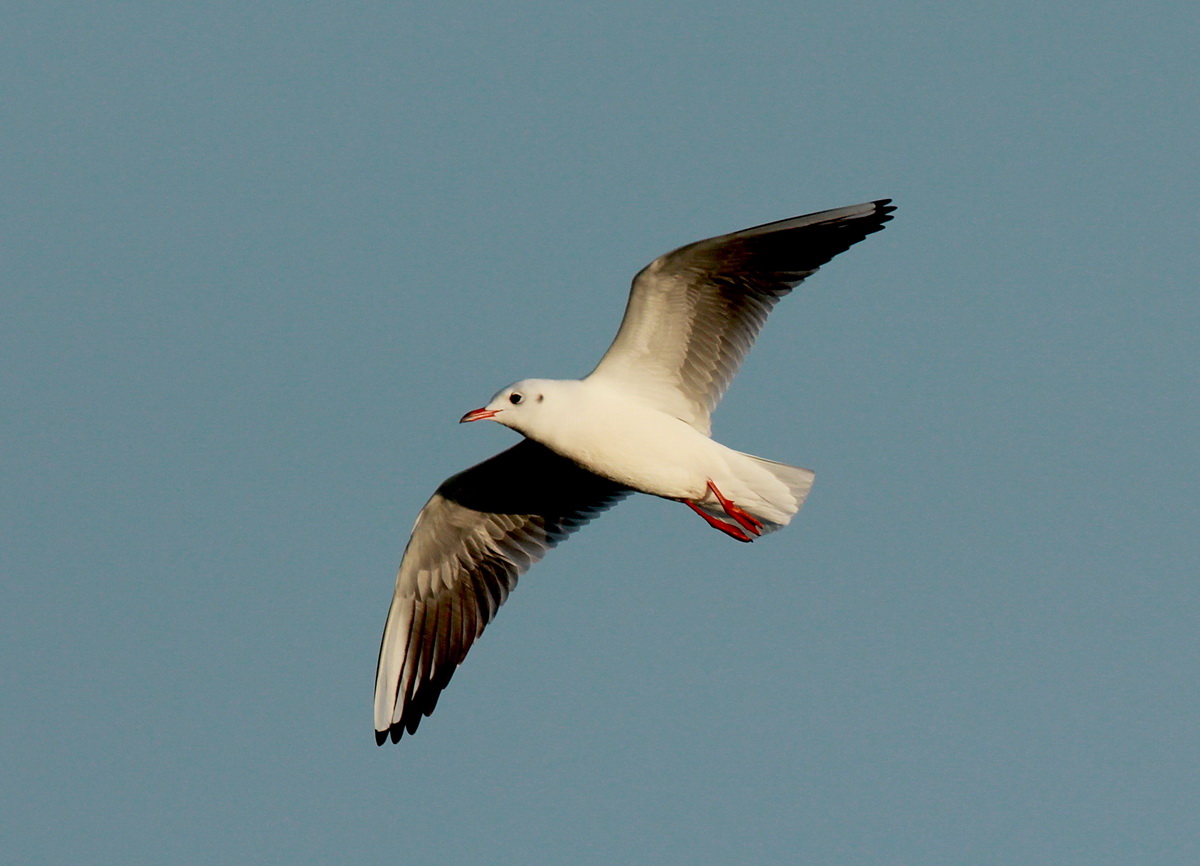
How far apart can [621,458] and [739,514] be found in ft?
3.02

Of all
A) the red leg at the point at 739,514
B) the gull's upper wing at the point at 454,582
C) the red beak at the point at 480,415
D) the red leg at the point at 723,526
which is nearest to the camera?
the red beak at the point at 480,415

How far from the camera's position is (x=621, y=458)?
27.9ft

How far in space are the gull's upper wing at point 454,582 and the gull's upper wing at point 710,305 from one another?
1.16 metres

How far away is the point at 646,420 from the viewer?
8.59 meters

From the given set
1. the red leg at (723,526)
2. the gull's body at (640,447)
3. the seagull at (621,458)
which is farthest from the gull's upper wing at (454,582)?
the gull's body at (640,447)

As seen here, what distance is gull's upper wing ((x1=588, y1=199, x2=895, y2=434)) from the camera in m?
8.42

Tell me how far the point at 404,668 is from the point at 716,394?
2753 mm

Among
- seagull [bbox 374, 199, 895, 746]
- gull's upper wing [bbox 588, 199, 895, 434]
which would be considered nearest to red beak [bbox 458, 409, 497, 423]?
seagull [bbox 374, 199, 895, 746]

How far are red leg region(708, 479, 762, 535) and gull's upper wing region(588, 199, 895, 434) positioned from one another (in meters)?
0.39

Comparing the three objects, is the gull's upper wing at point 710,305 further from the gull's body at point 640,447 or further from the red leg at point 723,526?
the red leg at point 723,526

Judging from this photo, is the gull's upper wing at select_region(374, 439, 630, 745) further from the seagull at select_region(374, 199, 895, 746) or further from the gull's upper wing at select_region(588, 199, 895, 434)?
the gull's upper wing at select_region(588, 199, 895, 434)

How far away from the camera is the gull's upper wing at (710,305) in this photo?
27.6 feet

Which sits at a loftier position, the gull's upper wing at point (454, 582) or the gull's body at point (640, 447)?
the gull's body at point (640, 447)

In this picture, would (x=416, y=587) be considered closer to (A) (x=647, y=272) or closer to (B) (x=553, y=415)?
(B) (x=553, y=415)
